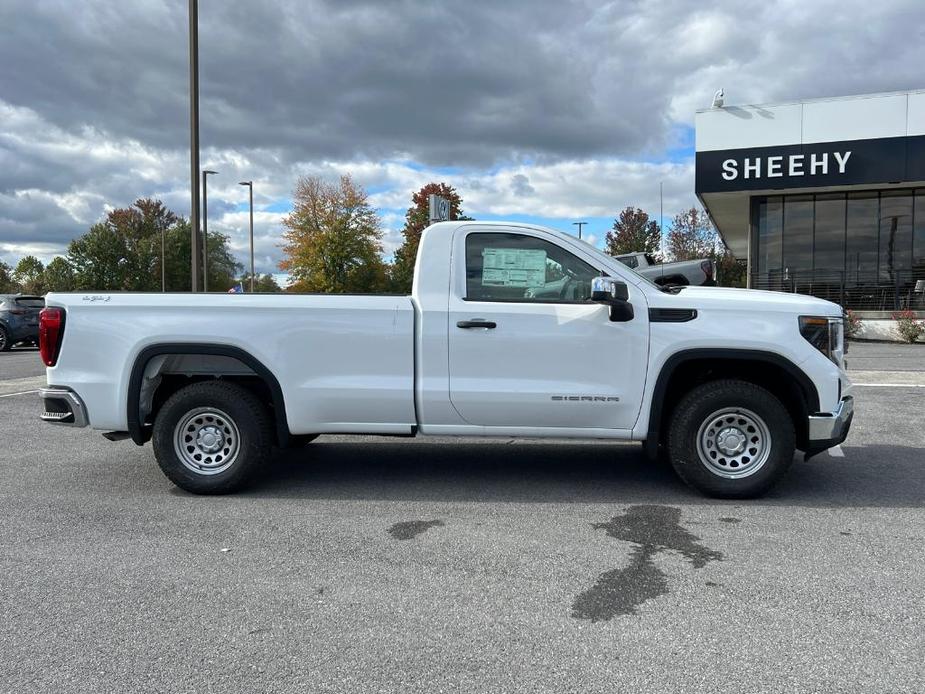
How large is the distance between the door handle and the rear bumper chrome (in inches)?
109

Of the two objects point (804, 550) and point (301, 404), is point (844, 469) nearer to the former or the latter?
point (804, 550)

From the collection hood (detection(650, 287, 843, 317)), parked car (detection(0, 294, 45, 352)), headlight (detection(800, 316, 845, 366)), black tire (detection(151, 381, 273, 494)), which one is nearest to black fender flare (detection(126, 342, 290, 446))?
black tire (detection(151, 381, 273, 494))

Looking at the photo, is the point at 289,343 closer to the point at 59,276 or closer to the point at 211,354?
the point at 211,354

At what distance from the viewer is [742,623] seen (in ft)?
10.5

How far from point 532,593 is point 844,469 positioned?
3.76m

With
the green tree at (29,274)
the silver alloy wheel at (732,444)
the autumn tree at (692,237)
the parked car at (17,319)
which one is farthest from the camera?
the green tree at (29,274)

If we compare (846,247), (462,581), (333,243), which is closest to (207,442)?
(462,581)

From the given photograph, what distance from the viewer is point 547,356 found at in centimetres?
500

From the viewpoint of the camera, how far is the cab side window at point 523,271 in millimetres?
5137

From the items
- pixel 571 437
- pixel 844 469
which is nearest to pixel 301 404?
pixel 571 437

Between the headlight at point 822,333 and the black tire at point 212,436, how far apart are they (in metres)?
3.80

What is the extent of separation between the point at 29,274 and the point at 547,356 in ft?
348

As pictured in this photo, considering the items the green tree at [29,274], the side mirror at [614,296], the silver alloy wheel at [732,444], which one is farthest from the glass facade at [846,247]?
the green tree at [29,274]

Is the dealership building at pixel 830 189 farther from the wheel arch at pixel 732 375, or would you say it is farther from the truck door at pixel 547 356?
the truck door at pixel 547 356
